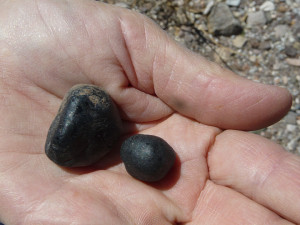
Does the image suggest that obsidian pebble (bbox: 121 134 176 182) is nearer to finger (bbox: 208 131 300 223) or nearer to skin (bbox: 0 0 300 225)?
skin (bbox: 0 0 300 225)

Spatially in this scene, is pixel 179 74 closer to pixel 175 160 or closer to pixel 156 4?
pixel 175 160

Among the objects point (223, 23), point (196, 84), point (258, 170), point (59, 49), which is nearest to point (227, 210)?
point (258, 170)

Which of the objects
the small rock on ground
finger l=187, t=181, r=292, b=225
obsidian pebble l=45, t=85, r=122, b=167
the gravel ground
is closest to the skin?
finger l=187, t=181, r=292, b=225

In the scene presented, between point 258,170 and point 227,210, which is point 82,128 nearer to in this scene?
point 227,210

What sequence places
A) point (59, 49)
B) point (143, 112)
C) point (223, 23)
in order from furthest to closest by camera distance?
1. point (223, 23)
2. point (143, 112)
3. point (59, 49)

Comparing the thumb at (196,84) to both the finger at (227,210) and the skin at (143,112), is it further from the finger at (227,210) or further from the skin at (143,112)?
the finger at (227,210)

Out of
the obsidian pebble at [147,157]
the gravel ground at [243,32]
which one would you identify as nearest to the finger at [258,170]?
the obsidian pebble at [147,157]

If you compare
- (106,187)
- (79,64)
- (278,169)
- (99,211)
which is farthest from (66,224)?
(278,169)

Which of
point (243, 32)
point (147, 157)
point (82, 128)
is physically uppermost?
point (243, 32)
